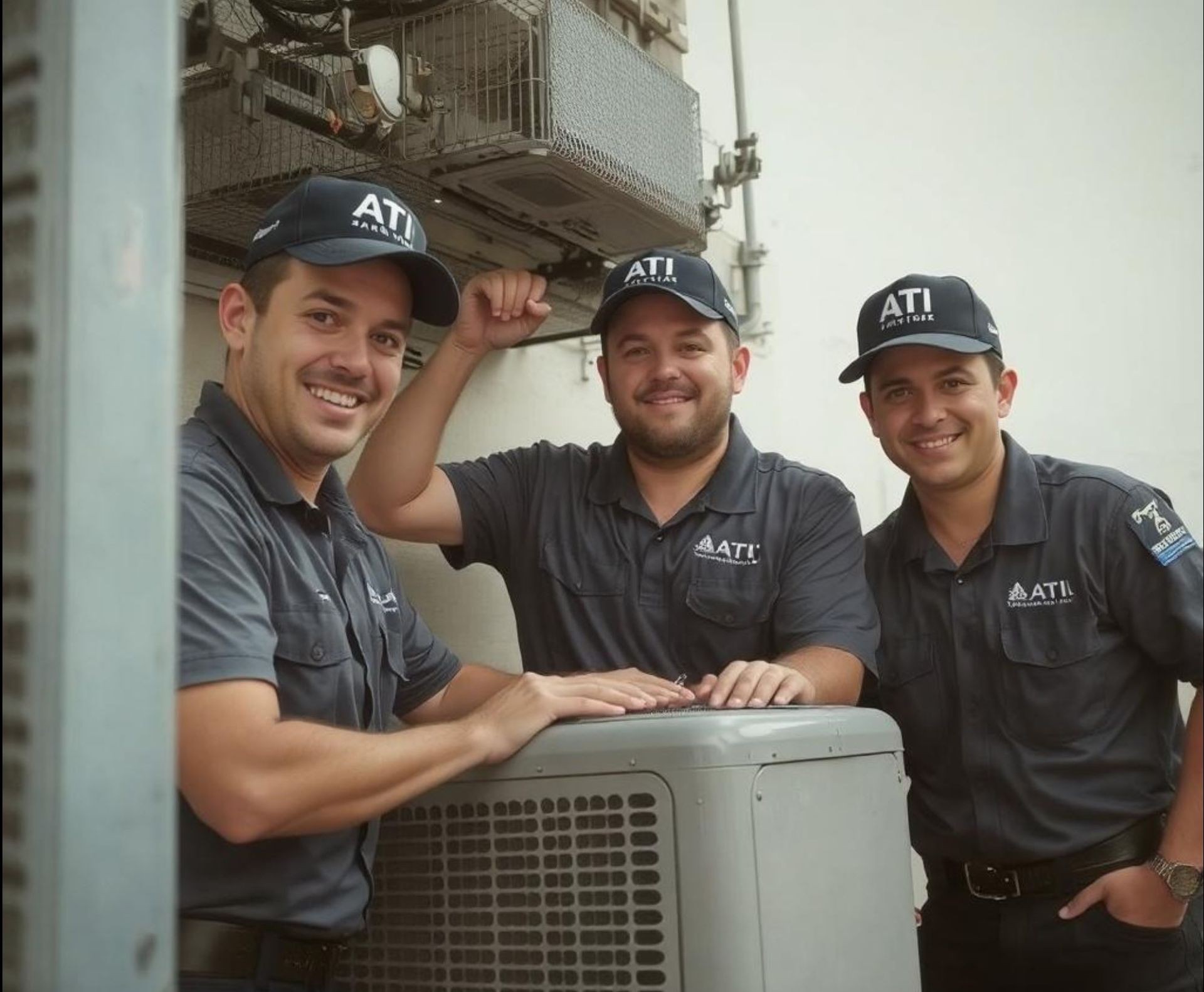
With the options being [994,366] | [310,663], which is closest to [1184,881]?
[994,366]

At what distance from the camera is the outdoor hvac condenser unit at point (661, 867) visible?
1.41 m

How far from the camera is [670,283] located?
2.19 meters

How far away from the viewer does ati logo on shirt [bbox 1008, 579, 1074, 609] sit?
6.97 ft

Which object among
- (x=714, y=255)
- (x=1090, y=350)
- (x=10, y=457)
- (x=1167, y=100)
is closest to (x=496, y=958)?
(x=10, y=457)

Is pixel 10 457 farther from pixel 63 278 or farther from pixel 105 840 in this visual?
pixel 105 840

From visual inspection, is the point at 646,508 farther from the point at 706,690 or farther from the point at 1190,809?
the point at 1190,809

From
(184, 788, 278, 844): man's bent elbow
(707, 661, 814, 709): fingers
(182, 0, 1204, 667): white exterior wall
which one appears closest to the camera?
(184, 788, 278, 844): man's bent elbow

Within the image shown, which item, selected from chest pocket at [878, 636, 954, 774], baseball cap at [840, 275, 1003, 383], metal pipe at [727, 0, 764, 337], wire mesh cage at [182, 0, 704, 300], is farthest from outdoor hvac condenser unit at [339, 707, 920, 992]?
Answer: metal pipe at [727, 0, 764, 337]

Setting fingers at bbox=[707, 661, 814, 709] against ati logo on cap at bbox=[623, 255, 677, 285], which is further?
ati logo on cap at bbox=[623, 255, 677, 285]

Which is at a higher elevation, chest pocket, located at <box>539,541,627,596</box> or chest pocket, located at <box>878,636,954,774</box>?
chest pocket, located at <box>539,541,627,596</box>

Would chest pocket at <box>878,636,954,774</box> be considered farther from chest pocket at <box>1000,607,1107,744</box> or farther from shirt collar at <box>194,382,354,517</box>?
shirt collar at <box>194,382,354,517</box>

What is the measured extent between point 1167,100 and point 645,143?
2887 millimetres

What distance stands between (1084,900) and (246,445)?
1491 mm

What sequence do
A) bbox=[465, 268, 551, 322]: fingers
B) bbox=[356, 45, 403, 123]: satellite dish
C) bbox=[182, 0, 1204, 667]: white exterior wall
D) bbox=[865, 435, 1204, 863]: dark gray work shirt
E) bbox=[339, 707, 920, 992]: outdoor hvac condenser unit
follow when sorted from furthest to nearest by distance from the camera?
bbox=[182, 0, 1204, 667]: white exterior wall → bbox=[465, 268, 551, 322]: fingers → bbox=[865, 435, 1204, 863]: dark gray work shirt → bbox=[356, 45, 403, 123]: satellite dish → bbox=[339, 707, 920, 992]: outdoor hvac condenser unit
